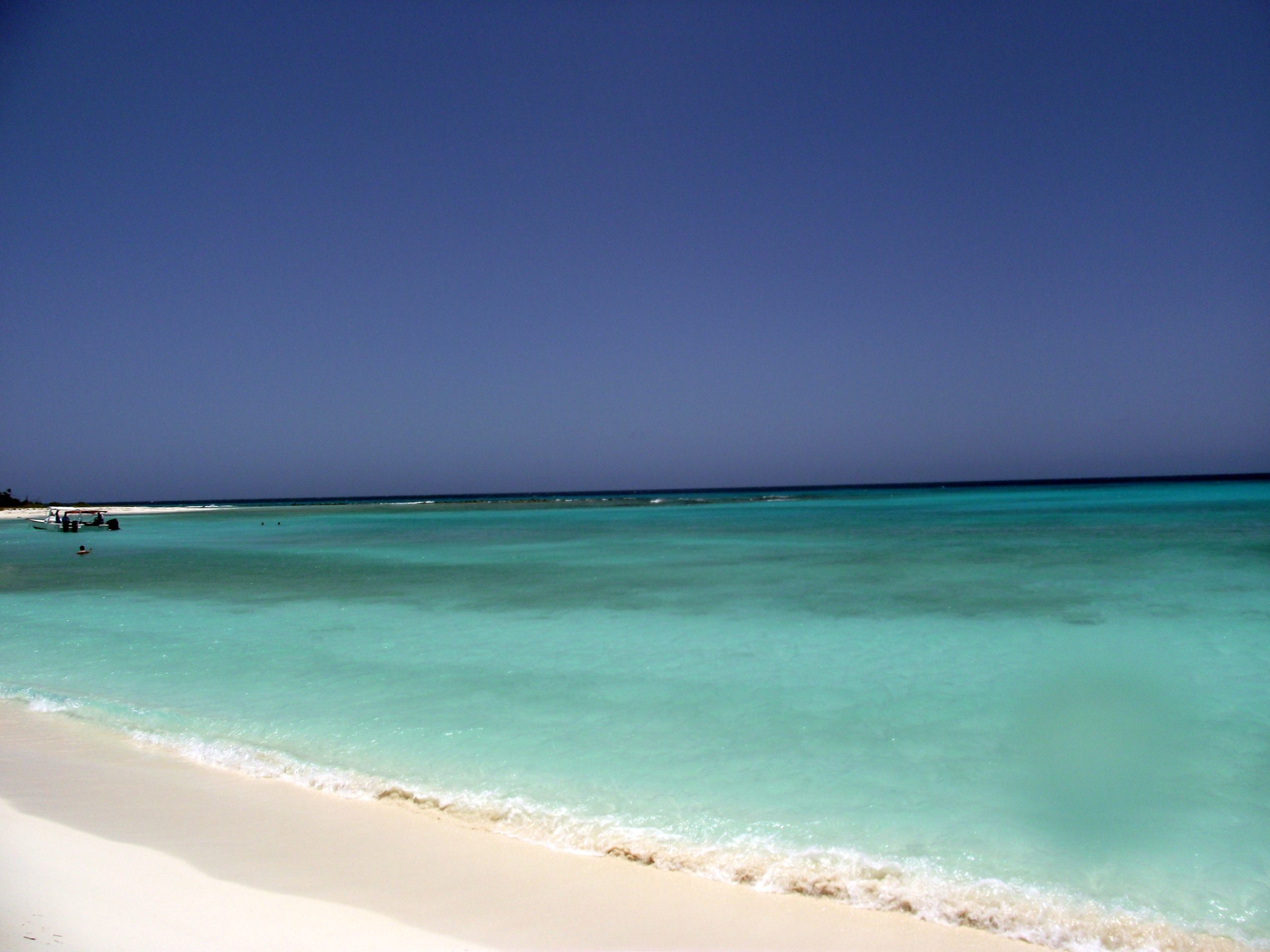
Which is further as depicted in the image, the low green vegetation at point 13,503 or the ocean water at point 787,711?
the low green vegetation at point 13,503

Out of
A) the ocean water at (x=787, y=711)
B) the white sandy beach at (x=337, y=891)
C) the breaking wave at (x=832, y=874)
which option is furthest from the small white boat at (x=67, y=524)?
the breaking wave at (x=832, y=874)

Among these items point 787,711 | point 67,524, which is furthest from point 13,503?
point 787,711

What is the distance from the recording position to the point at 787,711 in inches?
191

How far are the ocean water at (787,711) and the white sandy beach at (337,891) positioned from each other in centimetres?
17

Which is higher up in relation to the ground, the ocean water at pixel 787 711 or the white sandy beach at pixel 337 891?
the white sandy beach at pixel 337 891

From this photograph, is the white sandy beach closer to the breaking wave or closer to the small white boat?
the breaking wave

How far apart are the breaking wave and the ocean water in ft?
0.05

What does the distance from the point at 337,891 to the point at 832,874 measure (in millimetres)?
1913

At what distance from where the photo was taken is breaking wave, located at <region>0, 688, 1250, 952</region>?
8.16 ft

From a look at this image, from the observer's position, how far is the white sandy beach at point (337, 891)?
237 cm

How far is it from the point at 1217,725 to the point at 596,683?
415 cm

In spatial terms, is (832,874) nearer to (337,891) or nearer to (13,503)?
(337,891)

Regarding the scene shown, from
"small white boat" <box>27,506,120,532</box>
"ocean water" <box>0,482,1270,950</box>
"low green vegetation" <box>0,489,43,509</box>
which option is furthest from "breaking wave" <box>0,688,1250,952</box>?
"low green vegetation" <box>0,489,43,509</box>

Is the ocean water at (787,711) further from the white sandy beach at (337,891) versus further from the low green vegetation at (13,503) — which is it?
the low green vegetation at (13,503)
